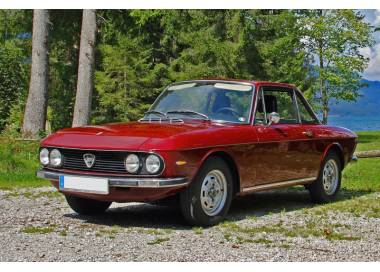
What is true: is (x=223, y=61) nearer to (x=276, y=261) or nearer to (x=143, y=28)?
(x=143, y=28)

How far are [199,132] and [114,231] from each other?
1.43 metres

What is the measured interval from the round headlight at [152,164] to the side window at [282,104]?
2339mm

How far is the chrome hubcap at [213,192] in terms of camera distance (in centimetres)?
818

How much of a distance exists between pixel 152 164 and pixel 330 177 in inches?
160

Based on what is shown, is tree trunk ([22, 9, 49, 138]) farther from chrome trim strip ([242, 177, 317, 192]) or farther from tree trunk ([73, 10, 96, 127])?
chrome trim strip ([242, 177, 317, 192])

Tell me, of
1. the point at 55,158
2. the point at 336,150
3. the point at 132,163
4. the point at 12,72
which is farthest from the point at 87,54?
the point at 132,163

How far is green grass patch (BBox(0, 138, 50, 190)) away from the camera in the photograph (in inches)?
507

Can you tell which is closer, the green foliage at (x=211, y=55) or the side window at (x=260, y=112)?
the side window at (x=260, y=112)

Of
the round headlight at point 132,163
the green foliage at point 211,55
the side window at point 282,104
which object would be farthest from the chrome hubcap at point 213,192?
the green foliage at point 211,55

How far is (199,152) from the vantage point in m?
7.93

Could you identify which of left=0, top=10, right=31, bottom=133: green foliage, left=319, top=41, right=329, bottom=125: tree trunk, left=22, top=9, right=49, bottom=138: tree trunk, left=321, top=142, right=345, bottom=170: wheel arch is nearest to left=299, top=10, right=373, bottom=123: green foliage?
left=319, top=41, right=329, bottom=125: tree trunk

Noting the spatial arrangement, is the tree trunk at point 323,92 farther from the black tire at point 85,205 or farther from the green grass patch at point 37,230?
the green grass patch at point 37,230

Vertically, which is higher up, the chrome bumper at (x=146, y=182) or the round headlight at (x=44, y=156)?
the round headlight at (x=44, y=156)

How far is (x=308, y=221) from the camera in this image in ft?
28.2
